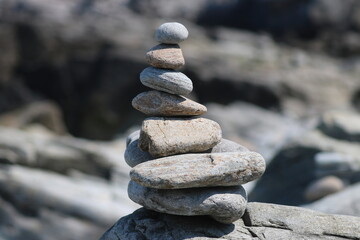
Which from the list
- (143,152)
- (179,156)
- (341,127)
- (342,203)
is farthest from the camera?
(341,127)

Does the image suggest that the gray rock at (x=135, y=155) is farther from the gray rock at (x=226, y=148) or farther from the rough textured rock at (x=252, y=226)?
the gray rock at (x=226, y=148)

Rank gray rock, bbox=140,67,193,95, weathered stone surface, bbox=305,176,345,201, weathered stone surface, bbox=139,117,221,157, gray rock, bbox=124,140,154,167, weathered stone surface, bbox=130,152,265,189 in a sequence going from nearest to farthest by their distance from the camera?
weathered stone surface, bbox=130,152,265,189
weathered stone surface, bbox=139,117,221,157
gray rock, bbox=140,67,193,95
gray rock, bbox=124,140,154,167
weathered stone surface, bbox=305,176,345,201

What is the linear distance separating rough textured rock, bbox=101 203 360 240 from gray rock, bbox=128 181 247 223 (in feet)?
0.65

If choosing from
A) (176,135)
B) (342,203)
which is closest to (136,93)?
(342,203)

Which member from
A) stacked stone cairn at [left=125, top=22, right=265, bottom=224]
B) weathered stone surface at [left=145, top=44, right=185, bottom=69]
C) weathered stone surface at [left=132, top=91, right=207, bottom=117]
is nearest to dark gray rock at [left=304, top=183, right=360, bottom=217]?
stacked stone cairn at [left=125, top=22, right=265, bottom=224]

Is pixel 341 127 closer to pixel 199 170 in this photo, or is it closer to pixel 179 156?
pixel 179 156

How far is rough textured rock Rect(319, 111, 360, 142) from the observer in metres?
11.8

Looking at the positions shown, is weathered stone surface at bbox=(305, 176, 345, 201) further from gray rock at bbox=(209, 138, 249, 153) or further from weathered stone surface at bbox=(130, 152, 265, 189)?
weathered stone surface at bbox=(130, 152, 265, 189)

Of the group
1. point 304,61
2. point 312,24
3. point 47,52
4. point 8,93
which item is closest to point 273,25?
point 312,24

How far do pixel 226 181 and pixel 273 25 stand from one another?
2463cm

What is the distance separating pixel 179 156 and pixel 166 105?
549 mm

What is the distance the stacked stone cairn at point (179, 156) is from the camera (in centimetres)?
536

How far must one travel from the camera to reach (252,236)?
5703 millimetres

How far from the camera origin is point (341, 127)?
39.3 ft
